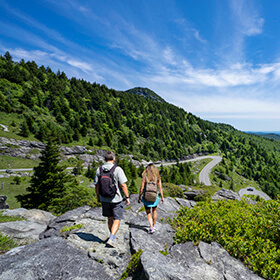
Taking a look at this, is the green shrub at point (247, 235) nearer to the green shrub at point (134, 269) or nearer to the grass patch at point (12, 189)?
the green shrub at point (134, 269)

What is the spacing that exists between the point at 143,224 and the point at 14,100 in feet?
294

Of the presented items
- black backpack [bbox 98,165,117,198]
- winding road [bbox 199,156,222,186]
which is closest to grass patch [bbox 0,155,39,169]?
black backpack [bbox 98,165,117,198]

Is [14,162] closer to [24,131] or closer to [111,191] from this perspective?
[24,131]

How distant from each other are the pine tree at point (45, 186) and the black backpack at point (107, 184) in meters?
17.8

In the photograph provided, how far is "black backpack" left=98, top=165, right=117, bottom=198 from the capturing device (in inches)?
185

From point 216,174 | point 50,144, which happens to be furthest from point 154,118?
point 50,144

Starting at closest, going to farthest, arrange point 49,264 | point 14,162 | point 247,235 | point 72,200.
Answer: point 49,264 < point 247,235 < point 72,200 < point 14,162

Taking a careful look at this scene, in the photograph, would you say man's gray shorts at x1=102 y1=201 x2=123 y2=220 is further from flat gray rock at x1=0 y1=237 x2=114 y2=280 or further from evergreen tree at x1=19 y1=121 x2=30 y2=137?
evergreen tree at x1=19 y1=121 x2=30 y2=137

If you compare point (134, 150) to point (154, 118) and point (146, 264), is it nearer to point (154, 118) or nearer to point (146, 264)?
point (154, 118)

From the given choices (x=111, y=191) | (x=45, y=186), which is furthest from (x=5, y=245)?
(x=45, y=186)

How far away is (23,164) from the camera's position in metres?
41.3

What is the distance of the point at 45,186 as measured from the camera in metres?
19.7

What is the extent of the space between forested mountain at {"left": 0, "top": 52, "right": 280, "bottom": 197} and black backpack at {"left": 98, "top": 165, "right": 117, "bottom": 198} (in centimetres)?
6203

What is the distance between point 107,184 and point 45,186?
19901 mm
